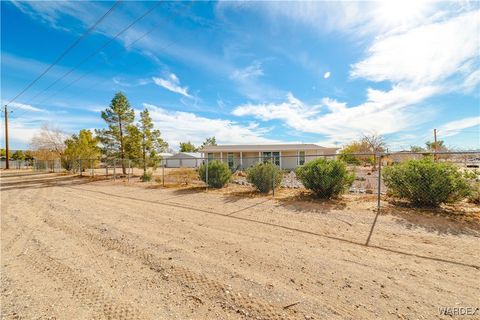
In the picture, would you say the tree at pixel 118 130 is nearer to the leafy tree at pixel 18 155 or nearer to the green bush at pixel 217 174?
the green bush at pixel 217 174

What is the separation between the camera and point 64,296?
2.56 m

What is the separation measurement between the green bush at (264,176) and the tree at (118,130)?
13454mm

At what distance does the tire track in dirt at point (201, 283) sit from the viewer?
7.32 feet

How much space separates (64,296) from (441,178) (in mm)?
7860

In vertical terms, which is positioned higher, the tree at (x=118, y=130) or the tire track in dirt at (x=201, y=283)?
the tree at (x=118, y=130)

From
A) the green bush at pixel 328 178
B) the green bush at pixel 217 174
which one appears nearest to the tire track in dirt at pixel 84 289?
the green bush at pixel 328 178

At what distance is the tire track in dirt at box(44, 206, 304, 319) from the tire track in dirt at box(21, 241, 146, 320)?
62 centimetres

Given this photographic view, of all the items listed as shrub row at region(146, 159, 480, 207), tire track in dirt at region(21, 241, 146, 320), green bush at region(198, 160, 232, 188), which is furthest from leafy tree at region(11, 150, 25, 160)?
tire track in dirt at region(21, 241, 146, 320)

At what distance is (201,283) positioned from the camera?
2.75m

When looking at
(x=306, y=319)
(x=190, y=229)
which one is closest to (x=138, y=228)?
(x=190, y=229)

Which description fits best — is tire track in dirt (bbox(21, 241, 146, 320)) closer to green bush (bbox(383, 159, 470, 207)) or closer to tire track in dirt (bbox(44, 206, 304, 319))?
tire track in dirt (bbox(44, 206, 304, 319))

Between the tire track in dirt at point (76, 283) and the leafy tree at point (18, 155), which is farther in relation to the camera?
the leafy tree at point (18, 155)

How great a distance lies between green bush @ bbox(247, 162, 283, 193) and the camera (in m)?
9.06

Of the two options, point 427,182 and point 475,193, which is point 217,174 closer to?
point 427,182
